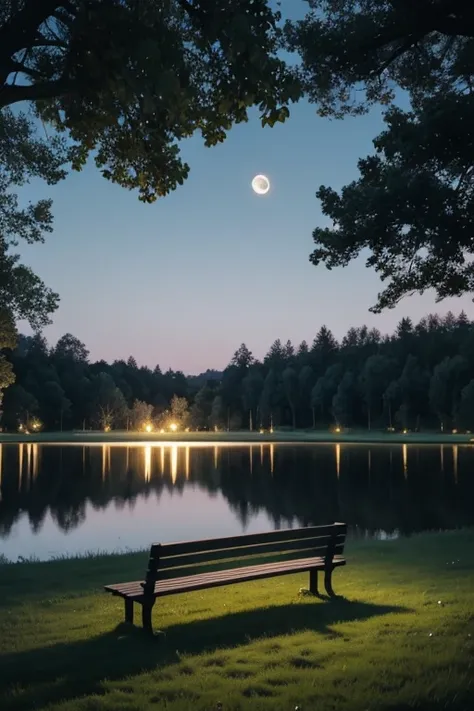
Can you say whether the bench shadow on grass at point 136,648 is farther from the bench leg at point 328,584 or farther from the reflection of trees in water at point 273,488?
the reflection of trees in water at point 273,488

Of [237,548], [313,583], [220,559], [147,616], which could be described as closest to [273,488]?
[313,583]

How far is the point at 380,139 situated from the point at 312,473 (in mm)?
28900

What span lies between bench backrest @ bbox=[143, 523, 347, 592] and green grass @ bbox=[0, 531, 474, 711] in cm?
55

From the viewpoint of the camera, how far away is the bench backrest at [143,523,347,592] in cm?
696

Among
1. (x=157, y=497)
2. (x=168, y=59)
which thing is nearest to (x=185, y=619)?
(x=168, y=59)

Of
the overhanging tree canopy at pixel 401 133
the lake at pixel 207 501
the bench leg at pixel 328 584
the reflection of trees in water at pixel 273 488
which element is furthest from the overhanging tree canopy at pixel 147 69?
the reflection of trees in water at pixel 273 488

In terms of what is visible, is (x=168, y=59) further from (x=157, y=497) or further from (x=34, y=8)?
(x=157, y=497)

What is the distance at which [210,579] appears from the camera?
750 cm

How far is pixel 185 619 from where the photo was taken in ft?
24.5

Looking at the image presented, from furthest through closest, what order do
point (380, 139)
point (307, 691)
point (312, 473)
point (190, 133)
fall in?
1. point (312, 473)
2. point (380, 139)
3. point (190, 133)
4. point (307, 691)

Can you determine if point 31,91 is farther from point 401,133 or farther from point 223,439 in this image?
point 223,439

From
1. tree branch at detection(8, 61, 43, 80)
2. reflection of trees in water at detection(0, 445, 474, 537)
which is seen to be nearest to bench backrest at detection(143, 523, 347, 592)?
tree branch at detection(8, 61, 43, 80)

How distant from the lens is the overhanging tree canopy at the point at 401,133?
874 cm

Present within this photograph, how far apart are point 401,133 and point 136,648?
22.8 ft
